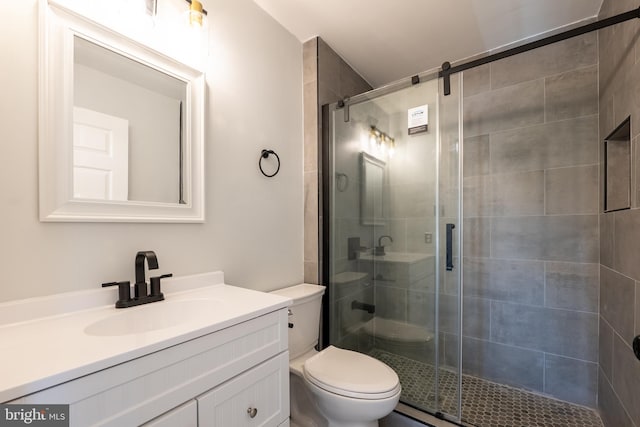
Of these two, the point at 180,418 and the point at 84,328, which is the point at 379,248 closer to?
the point at 180,418

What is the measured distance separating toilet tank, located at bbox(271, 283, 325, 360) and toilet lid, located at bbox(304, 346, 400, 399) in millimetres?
134

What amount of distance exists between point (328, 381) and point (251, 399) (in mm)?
477

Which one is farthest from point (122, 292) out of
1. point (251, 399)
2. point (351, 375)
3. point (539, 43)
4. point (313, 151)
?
point (539, 43)

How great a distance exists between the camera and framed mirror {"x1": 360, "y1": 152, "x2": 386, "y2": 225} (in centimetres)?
206

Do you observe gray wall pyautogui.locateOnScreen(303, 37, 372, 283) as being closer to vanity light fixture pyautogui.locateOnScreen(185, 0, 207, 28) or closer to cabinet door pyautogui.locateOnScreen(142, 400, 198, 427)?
vanity light fixture pyautogui.locateOnScreen(185, 0, 207, 28)

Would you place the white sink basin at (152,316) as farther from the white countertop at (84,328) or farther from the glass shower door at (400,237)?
the glass shower door at (400,237)

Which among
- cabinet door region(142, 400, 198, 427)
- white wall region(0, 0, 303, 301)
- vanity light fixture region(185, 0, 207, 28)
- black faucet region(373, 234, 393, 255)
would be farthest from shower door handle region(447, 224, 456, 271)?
vanity light fixture region(185, 0, 207, 28)

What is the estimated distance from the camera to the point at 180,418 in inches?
30.0

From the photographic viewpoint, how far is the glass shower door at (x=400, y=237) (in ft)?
5.34

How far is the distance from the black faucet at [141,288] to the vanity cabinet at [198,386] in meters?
0.40

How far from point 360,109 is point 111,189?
1.55 m

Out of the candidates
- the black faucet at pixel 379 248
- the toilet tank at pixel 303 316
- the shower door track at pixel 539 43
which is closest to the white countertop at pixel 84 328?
the toilet tank at pixel 303 316

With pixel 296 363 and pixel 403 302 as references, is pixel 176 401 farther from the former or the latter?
pixel 403 302

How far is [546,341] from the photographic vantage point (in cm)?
186
